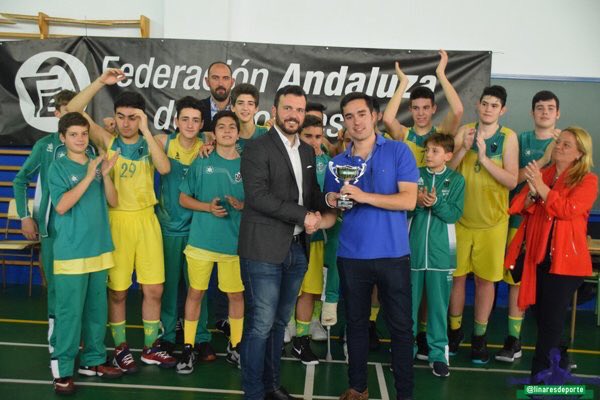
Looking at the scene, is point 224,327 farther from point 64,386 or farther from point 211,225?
point 64,386

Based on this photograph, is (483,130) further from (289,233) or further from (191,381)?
(191,381)

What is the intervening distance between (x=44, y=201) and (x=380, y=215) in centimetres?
Answer: 246

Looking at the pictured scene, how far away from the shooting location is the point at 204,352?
4715mm

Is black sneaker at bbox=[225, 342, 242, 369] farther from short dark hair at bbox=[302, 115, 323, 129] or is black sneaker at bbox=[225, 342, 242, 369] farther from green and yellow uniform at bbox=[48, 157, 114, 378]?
short dark hair at bbox=[302, 115, 323, 129]

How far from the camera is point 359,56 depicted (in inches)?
264

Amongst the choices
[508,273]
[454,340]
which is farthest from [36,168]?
[508,273]

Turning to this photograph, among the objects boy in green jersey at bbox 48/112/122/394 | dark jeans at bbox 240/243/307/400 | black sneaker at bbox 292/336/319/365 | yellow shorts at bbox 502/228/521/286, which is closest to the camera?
dark jeans at bbox 240/243/307/400

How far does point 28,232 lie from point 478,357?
361cm

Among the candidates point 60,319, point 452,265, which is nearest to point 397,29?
point 452,265

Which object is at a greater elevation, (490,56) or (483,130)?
(490,56)

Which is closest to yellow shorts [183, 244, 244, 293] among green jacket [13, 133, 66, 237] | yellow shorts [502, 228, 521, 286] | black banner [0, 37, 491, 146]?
green jacket [13, 133, 66, 237]

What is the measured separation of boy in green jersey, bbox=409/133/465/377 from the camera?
4.45m

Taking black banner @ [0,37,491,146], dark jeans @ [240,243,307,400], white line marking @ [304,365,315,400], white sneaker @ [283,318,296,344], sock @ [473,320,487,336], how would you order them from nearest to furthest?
dark jeans @ [240,243,307,400] < white line marking @ [304,365,315,400] < sock @ [473,320,487,336] < white sneaker @ [283,318,296,344] < black banner @ [0,37,491,146]

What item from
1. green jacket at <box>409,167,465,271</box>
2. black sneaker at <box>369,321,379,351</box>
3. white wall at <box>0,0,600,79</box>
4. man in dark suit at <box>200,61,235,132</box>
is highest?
white wall at <box>0,0,600,79</box>
